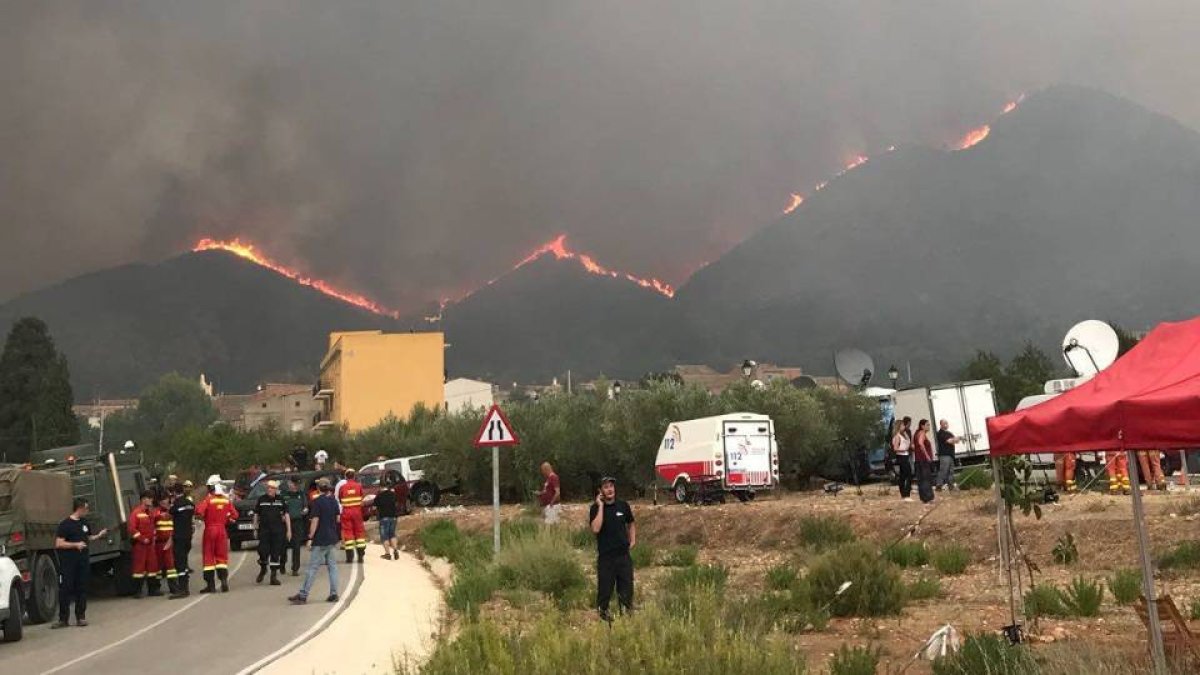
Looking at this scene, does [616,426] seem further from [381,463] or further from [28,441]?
[28,441]

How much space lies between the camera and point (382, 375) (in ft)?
287

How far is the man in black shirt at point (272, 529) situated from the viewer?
696 inches

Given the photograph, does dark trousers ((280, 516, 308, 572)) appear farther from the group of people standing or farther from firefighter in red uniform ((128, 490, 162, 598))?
the group of people standing

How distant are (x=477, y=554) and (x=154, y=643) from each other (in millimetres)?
7261

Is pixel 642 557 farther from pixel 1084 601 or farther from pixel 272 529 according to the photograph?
pixel 1084 601

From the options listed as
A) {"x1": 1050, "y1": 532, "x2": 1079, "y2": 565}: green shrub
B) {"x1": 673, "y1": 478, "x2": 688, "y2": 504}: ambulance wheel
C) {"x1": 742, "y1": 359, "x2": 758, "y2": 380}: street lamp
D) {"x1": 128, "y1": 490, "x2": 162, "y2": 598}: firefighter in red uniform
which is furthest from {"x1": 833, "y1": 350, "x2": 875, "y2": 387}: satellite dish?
{"x1": 128, "y1": 490, "x2": 162, "y2": 598}: firefighter in red uniform

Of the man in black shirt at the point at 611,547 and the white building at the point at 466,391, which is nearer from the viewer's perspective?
the man in black shirt at the point at 611,547

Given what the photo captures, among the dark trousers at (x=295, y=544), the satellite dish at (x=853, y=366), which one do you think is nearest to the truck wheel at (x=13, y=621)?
the dark trousers at (x=295, y=544)

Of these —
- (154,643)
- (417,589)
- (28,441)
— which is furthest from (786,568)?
(28,441)

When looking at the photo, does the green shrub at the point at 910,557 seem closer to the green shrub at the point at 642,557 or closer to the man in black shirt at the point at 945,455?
the green shrub at the point at 642,557

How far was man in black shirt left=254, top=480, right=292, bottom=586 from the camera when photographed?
1767 cm

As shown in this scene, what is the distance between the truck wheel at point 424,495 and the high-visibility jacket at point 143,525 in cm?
2033

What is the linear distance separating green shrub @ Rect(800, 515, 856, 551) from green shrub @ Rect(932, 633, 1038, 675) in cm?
949

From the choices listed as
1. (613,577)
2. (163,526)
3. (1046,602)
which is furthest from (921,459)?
(163,526)
